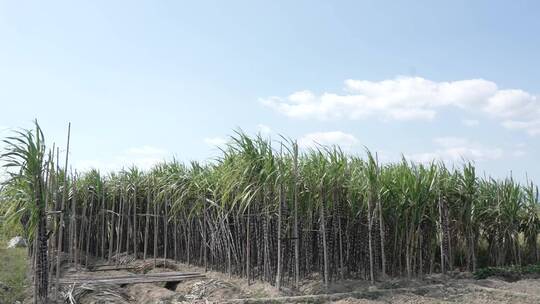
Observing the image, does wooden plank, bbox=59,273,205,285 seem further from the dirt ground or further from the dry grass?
the dry grass

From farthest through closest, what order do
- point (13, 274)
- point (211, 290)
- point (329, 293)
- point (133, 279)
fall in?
1. point (13, 274)
2. point (133, 279)
3. point (211, 290)
4. point (329, 293)

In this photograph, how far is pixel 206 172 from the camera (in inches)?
436

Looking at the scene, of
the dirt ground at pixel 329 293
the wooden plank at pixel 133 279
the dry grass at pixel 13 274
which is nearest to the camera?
the dirt ground at pixel 329 293

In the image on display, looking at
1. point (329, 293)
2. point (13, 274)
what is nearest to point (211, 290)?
point (329, 293)

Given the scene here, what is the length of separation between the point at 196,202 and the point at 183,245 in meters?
2.17

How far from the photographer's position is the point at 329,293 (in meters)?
7.89

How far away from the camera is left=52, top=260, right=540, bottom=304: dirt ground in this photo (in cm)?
742

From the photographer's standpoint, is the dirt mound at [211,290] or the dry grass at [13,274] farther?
the dry grass at [13,274]

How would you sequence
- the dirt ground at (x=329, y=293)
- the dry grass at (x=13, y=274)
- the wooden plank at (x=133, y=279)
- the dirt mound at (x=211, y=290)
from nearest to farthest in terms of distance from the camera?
1. the dirt ground at (x=329, y=293)
2. the dirt mound at (x=211, y=290)
3. the dry grass at (x=13, y=274)
4. the wooden plank at (x=133, y=279)

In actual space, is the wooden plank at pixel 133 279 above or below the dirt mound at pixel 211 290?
above

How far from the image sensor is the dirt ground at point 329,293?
24.3 ft

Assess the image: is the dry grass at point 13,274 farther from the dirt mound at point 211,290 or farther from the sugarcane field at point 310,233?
the dirt mound at point 211,290

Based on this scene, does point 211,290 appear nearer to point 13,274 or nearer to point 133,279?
point 133,279

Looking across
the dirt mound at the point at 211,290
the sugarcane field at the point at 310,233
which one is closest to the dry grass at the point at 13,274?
the sugarcane field at the point at 310,233
